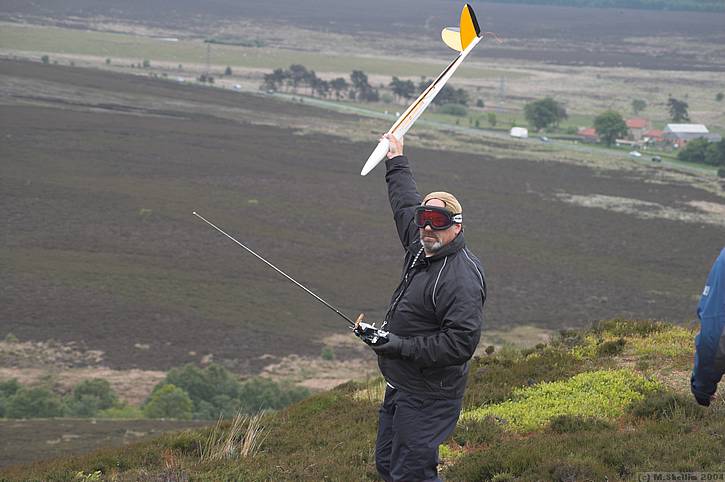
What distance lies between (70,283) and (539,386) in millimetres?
31895

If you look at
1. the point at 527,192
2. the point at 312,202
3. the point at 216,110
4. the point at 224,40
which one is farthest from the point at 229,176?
the point at 224,40

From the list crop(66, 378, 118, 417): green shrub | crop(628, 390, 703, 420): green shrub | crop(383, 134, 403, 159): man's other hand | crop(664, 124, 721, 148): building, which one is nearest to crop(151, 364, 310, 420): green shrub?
crop(66, 378, 118, 417): green shrub

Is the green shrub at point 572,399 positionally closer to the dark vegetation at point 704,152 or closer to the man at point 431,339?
the man at point 431,339

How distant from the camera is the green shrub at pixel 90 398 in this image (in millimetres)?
26188

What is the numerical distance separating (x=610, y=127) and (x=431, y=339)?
104908mm

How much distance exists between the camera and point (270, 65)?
158750mm

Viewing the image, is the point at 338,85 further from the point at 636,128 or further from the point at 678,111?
the point at 678,111

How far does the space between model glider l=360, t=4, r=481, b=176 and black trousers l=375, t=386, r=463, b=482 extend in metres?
1.98

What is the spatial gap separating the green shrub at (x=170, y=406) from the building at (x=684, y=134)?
300 ft

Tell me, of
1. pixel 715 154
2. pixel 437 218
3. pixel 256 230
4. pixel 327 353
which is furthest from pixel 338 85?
pixel 437 218

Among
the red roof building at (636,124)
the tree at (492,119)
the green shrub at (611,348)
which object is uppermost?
the green shrub at (611,348)

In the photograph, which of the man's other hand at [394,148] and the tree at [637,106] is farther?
the tree at [637,106]

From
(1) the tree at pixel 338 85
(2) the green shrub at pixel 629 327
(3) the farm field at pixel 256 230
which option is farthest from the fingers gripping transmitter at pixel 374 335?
(1) the tree at pixel 338 85

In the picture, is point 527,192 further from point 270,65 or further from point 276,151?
point 270,65
